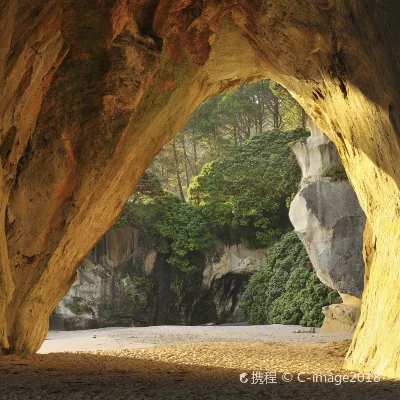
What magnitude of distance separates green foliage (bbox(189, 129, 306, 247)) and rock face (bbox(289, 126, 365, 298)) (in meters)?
5.43

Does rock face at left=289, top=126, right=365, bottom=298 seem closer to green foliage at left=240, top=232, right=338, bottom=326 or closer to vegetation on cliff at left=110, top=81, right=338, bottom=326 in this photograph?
green foliage at left=240, top=232, right=338, bottom=326

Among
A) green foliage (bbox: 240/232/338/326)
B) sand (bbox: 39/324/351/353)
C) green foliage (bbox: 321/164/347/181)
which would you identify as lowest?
sand (bbox: 39/324/351/353)

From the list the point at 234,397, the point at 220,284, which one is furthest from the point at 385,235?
the point at 220,284

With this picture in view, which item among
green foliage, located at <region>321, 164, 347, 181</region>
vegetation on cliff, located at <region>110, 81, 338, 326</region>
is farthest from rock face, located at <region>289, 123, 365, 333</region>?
vegetation on cliff, located at <region>110, 81, 338, 326</region>

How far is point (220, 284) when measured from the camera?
24328 mm

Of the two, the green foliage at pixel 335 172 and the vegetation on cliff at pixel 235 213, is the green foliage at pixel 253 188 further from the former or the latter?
the green foliage at pixel 335 172

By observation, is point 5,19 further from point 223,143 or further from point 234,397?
point 223,143

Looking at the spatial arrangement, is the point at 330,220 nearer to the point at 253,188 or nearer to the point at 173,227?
the point at 253,188

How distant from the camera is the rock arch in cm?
598

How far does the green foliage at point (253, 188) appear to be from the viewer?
23.6 metres

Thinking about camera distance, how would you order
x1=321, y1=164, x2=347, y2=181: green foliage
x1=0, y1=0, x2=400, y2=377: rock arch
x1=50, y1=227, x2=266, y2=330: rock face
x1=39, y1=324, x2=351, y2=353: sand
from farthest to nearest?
x1=50, y1=227, x2=266, y2=330: rock face → x1=321, y1=164, x2=347, y2=181: green foliage → x1=39, y1=324, x2=351, y2=353: sand → x1=0, y1=0, x2=400, y2=377: rock arch

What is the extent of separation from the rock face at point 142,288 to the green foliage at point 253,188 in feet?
3.49

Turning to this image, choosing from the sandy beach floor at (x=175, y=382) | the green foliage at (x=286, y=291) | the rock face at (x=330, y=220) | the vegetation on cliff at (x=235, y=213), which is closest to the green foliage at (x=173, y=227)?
the vegetation on cliff at (x=235, y=213)

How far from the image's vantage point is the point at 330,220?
16.5 metres
